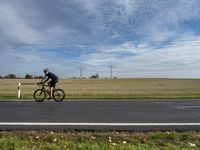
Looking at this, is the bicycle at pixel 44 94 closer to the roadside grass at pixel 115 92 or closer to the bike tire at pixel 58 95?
the bike tire at pixel 58 95

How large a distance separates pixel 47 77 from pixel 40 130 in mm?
10835

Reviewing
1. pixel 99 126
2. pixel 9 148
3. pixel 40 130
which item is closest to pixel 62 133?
pixel 40 130

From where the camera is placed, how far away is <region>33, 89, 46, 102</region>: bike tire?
18977 mm

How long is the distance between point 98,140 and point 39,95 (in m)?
12.0

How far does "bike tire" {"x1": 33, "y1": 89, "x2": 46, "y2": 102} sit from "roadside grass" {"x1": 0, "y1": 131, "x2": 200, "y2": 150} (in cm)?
1058

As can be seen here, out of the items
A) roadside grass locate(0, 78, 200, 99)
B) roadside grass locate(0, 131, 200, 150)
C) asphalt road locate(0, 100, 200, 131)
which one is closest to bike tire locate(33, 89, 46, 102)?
roadside grass locate(0, 78, 200, 99)

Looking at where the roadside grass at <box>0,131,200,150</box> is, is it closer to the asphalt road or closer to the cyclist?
the asphalt road

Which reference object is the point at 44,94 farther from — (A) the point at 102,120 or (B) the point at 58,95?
(A) the point at 102,120

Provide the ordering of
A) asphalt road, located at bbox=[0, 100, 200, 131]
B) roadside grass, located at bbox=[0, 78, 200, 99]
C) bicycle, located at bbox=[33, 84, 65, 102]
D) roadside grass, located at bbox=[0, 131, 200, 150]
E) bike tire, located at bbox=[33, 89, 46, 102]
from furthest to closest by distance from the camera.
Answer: roadside grass, located at bbox=[0, 78, 200, 99]
bicycle, located at bbox=[33, 84, 65, 102]
bike tire, located at bbox=[33, 89, 46, 102]
asphalt road, located at bbox=[0, 100, 200, 131]
roadside grass, located at bbox=[0, 131, 200, 150]

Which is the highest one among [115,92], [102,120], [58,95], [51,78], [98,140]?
[51,78]

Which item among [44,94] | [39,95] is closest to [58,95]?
[44,94]

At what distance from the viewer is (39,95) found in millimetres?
19250

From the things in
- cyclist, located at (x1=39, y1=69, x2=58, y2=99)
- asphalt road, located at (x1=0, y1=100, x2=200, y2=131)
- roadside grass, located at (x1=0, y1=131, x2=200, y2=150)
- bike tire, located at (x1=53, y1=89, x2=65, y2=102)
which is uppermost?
cyclist, located at (x1=39, y1=69, x2=58, y2=99)

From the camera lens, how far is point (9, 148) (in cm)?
653
